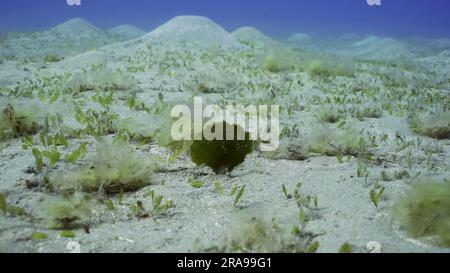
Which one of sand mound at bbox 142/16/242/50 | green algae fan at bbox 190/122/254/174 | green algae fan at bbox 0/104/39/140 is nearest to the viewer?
green algae fan at bbox 190/122/254/174

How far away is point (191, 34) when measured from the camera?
1964 centimetres

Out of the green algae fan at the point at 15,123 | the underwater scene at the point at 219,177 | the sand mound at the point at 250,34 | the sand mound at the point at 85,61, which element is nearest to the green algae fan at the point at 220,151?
the underwater scene at the point at 219,177

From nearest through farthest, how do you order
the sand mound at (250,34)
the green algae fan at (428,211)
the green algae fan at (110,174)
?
the green algae fan at (428,211), the green algae fan at (110,174), the sand mound at (250,34)

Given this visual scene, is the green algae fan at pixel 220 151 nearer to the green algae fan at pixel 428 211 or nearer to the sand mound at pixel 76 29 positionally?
the green algae fan at pixel 428 211

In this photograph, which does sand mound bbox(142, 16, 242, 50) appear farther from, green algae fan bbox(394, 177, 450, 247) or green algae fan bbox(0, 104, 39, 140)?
green algae fan bbox(394, 177, 450, 247)

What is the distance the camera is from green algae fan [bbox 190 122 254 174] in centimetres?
363

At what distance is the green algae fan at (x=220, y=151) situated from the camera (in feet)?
11.9

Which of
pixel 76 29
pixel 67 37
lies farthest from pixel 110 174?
pixel 76 29

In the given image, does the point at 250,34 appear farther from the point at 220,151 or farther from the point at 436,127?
the point at 220,151

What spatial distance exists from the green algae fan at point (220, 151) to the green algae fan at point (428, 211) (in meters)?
1.58

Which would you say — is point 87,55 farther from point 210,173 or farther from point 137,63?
point 210,173

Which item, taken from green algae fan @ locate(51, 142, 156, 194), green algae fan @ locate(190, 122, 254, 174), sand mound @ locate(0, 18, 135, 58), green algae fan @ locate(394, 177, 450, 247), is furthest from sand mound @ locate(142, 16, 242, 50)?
green algae fan @ locate(394, 177, 450, 247)

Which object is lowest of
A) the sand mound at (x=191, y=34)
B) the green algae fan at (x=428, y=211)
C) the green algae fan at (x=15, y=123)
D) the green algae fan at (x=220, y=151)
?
the green algae fan at (x=428, y=211)

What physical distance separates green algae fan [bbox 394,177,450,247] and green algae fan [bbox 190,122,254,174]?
1576 mm
